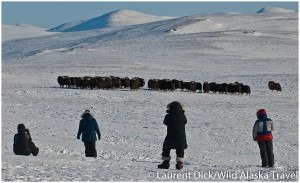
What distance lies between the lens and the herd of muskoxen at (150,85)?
106 feet

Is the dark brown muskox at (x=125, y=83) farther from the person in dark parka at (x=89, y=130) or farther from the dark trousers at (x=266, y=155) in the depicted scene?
the dark trousers at (x=266, y=155)

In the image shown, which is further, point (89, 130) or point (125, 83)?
point (125, 83)

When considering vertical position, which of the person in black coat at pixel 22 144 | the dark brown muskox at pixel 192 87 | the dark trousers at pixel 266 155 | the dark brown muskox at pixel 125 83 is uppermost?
the dark brown muskox at pixel 125 83

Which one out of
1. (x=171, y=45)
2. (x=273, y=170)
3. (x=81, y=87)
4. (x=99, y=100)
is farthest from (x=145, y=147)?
(x=171, y=45)

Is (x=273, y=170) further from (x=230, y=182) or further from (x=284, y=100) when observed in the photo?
(x=284, y=100)

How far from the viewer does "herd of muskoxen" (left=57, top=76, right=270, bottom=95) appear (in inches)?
1267

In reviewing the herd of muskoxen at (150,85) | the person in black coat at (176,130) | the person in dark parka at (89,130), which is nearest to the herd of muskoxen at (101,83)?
the herd of muskoxen at (150,85)

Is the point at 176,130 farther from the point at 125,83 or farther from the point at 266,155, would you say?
the point at 125,83

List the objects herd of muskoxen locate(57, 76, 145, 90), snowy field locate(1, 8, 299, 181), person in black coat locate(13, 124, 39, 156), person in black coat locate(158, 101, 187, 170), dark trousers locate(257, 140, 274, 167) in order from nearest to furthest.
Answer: snowy field locate(1, 8, 299, 181), person in black coat locate(158, 101, 187, 170), dark trousers locate(257, 140, 274, 167), person in black coat locate(13, 124, 39, 156), herd of muskoxen locate(57, 76, 145, 90)

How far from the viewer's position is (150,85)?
33.1 meters

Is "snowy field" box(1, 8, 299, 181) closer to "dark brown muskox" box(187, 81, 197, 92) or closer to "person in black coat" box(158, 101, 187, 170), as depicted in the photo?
"person in black coat" box(158, 101, 187, 170)

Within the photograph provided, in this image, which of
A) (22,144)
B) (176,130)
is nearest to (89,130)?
(22,144)

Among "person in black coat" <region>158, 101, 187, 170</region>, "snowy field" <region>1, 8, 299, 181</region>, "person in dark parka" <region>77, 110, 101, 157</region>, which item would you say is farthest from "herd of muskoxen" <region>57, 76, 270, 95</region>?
"person in black coat" <region>158, 101, 187, 170</region>

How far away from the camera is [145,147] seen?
15.5 metres
